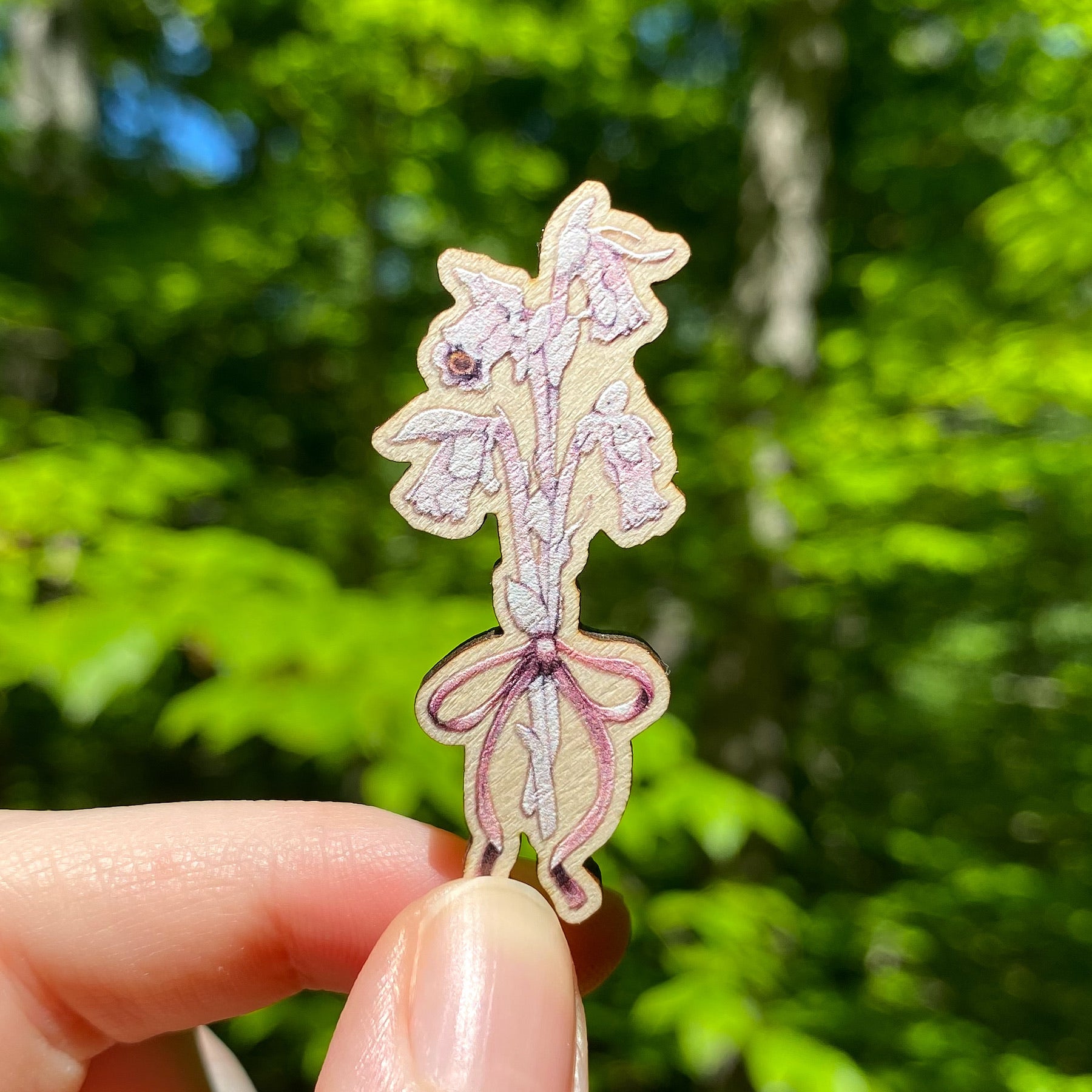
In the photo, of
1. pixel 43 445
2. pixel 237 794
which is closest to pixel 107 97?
pixel 43 445

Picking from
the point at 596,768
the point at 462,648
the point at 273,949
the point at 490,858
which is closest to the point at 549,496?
the point at 462,648

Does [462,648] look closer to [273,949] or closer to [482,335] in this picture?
Result: [482,335]

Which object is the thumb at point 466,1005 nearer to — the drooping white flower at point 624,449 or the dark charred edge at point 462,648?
the dark charred edge at point 462,648

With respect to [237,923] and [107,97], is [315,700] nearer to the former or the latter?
[237,923]

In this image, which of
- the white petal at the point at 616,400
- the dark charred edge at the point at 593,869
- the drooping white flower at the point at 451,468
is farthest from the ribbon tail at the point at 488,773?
the white petal at the point at 616,400

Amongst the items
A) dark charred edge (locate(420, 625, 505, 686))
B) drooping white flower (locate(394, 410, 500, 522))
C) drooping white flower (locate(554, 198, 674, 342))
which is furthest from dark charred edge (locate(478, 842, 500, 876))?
drooping white flower (locate(554, 198, 674, 342))
